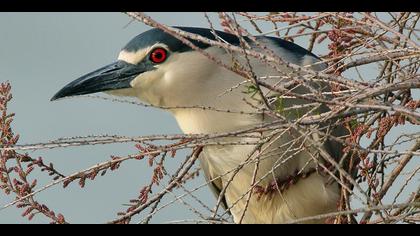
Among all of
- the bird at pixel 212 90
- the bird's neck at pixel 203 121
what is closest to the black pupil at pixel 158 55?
the bird at pixel 212 90

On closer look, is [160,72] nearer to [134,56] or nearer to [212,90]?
[134,56]

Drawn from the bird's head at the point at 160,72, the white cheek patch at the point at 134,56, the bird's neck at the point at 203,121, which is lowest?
the bird's neck at the point at 203,121

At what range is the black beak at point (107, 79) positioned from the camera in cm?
433

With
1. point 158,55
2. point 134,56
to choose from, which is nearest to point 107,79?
point 134,56

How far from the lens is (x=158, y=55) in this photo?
4516 millimetres

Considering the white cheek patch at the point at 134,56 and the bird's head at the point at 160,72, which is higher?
the white cheek patch at the point at 134,56

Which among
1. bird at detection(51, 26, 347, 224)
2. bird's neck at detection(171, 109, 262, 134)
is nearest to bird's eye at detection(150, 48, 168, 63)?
bird at detection(51, 26, 347, 224)

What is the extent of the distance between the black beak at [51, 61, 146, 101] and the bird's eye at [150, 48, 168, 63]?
0.23 feet

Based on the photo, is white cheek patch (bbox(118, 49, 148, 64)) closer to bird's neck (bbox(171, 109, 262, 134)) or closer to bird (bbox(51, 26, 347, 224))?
bird (bbox(51, 26, 347, 224))

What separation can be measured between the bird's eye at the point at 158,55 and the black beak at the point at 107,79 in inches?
2.8

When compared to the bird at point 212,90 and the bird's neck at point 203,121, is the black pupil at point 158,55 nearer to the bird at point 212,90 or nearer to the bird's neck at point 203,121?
the bird at point 212,90
